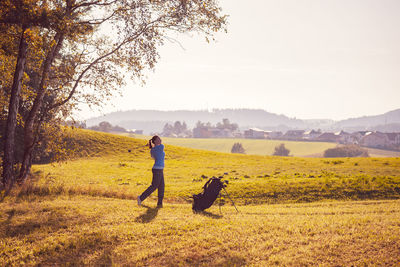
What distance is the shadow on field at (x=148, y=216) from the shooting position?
1066cm

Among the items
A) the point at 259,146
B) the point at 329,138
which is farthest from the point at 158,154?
the point at 329,138

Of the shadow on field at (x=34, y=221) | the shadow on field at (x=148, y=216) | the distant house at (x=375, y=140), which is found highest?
the shadow on field at (x=34, y=221)

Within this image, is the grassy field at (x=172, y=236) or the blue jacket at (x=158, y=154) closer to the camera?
the grassy field at (x=172, y=236)

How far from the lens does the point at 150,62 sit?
57.7ft

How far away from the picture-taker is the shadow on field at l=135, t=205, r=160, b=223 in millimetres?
10659

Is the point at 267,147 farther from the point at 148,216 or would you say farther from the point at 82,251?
the point at 82,251

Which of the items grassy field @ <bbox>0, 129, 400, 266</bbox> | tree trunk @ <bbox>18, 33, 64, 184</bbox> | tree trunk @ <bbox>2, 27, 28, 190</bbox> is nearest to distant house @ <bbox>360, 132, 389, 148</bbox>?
grassy field @ <bbox>0, 129, 400, 266</bbox>

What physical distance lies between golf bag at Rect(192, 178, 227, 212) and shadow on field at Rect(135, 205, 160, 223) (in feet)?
6.34

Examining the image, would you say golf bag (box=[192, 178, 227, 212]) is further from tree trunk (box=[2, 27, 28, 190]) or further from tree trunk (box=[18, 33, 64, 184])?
tree trunk (box=[18, 33, 64, 184])

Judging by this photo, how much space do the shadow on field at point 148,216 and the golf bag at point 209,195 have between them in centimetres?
193

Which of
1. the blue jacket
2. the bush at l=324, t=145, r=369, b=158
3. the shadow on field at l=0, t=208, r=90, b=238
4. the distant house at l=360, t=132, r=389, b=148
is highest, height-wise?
the blue jacket

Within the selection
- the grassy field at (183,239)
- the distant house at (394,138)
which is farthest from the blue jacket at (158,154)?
the distant house at (394,138)

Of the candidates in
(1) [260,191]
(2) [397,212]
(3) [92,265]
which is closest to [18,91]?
(3) [92,265]

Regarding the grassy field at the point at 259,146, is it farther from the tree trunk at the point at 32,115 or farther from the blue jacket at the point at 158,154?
the blue jacket at the point at 158,154
